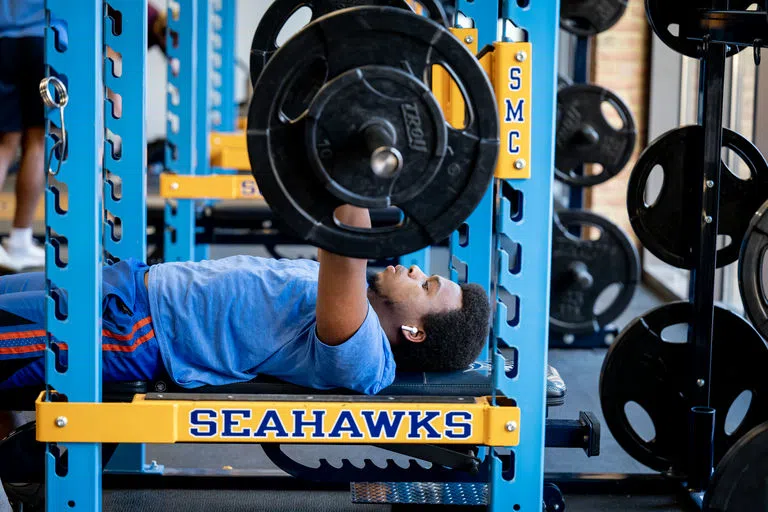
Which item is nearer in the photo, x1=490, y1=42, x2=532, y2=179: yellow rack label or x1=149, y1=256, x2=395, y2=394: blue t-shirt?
x1=490, y1=42, x2=532, y2=179: yellow rack label

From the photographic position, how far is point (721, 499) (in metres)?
1.94

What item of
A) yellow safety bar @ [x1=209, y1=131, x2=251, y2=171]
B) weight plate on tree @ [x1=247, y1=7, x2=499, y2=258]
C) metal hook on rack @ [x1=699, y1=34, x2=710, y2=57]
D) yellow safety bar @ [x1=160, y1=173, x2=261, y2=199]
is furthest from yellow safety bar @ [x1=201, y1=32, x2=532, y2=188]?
yellow safety bar @ [x1=209, y1=131, x2=251, y2=171]

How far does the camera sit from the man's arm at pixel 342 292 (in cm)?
164

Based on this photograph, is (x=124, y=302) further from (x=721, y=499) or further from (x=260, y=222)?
(x=260, y=222)

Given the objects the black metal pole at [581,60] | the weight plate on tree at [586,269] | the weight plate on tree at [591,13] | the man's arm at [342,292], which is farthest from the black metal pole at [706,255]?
the black metal pole at [581,60]

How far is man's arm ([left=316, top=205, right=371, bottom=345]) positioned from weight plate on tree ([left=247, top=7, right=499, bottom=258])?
0.09m

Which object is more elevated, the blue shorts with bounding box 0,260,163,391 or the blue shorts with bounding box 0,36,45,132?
the blue shorts with bounding box 0,36,45,132

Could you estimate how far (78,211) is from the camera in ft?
5.44

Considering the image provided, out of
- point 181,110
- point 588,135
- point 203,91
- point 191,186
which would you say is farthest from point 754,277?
point 203,91

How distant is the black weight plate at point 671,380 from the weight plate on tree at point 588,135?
5.48 ft

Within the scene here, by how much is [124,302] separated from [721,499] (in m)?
1.21

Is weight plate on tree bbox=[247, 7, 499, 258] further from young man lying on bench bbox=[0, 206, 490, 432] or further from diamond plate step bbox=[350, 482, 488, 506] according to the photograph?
diamond plate step bbox=[350, 482, 488, 506]

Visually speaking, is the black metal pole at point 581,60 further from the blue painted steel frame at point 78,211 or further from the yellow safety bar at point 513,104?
the blue painted steel frame at point 78,211

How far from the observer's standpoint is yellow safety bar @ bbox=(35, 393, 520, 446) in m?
1.77
